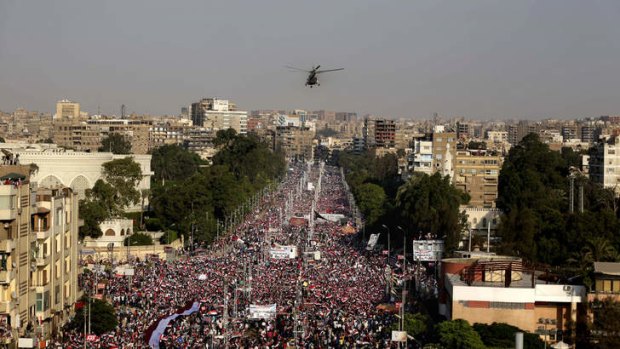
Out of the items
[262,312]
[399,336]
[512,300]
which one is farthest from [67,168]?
[399,336]

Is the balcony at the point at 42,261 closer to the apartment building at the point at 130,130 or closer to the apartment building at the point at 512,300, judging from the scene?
the apartment building at the point at 512,300

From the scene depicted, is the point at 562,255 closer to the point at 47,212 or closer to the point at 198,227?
the point at 47,212

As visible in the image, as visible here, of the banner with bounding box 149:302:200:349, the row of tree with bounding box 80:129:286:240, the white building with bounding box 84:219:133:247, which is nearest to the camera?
the banner with bounding box 149:302:200:349

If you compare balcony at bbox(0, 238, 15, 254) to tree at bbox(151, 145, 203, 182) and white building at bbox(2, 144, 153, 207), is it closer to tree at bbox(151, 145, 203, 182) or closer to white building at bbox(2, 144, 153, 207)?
white building at bbox(2, 144, 153, 207)

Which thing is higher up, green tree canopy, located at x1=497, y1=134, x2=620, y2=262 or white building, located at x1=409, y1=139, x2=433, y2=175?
white building, located at x1=409, y1=139, x2=433, y2=175

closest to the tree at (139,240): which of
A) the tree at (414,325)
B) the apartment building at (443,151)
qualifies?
the tree at (414,325)

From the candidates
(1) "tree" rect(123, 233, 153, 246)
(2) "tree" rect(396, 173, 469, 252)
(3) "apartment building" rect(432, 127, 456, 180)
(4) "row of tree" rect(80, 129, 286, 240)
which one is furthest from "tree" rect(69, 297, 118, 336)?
(3) "apartment building" rect(432, 127, 456, 180)
